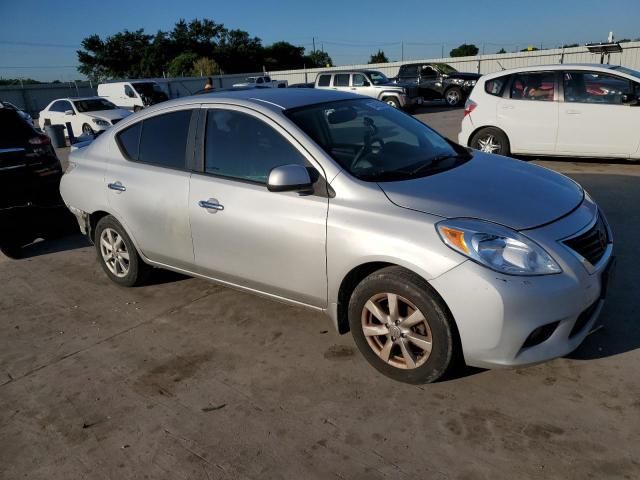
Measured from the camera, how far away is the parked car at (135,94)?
76.5 feet

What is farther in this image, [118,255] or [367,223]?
[118,255]

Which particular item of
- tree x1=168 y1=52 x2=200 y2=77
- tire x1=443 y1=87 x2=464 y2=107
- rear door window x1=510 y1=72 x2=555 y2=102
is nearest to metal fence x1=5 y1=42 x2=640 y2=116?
tire x1=443 y1=87 x2=464 y2=107

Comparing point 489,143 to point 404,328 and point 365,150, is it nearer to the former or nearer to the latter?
point 365,150

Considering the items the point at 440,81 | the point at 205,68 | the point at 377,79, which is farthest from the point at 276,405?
the point at 205,68

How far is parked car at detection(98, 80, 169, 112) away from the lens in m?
23.3

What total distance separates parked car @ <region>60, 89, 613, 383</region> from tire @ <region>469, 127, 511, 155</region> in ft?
16.3

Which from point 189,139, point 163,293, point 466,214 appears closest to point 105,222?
point 163,293

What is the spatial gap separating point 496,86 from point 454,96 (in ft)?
47.9

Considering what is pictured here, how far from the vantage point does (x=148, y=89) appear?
78.7 ft

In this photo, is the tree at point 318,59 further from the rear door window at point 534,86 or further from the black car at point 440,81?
the rear door window at point 534,86

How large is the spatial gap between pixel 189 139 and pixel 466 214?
219cm

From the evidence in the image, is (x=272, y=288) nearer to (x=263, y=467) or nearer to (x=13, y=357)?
(x=263, y=467)

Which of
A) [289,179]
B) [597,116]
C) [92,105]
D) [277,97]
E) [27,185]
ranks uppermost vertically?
[277,97]

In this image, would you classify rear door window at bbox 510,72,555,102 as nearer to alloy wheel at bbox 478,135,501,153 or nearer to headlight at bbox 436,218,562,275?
alloy wheel at bbox 478,135,501,153
